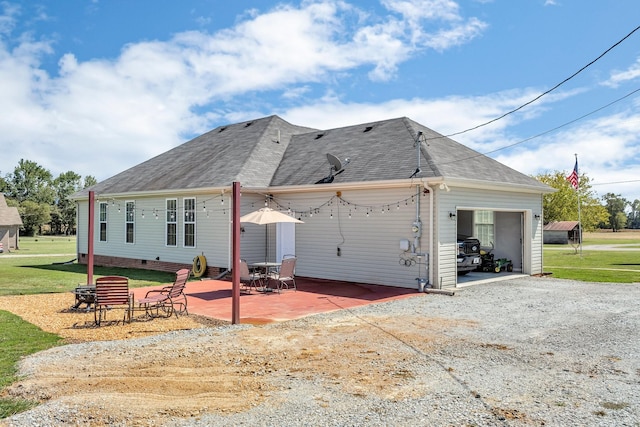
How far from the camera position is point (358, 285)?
46.2 feet

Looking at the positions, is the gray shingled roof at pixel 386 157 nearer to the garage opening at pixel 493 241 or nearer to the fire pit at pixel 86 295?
the garage opening at pixel 493 241

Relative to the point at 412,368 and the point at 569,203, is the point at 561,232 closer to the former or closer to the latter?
the point at 569,203

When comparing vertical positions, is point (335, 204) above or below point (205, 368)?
above

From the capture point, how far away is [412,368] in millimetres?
6055

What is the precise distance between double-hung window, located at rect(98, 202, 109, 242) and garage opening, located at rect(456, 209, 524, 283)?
1523 centimetres

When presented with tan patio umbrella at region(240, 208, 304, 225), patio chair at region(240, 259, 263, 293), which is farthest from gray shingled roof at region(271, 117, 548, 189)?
patio chair at region(240, 259, 263, 293)

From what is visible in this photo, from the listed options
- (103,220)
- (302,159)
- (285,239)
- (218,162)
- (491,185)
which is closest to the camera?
(491,185)

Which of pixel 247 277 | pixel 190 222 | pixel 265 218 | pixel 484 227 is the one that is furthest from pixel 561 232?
pixel 247 277

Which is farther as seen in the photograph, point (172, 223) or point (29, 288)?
point (172, 223)

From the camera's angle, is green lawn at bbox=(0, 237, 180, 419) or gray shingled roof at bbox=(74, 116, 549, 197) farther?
gray shingled roof at bbox=(74, 116, 549, 197)

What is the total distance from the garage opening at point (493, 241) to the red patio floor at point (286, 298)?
429 centimetres

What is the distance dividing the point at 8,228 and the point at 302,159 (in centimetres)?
2959

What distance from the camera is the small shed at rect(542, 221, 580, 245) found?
47.4 m

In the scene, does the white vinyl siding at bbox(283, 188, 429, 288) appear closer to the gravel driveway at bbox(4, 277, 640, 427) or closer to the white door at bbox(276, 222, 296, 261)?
the white door at bbox(276, 222, 296, 261)
